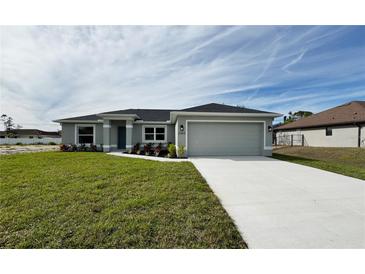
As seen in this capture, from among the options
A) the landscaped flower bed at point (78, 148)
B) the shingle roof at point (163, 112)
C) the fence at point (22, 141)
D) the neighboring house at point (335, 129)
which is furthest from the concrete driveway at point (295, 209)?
the fence at point (22, 141)

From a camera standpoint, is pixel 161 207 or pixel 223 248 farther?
pixel 161 207

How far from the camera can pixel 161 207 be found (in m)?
3.24

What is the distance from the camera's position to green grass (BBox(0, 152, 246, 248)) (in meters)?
2.27

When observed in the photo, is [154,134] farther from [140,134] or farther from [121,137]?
[121,137]

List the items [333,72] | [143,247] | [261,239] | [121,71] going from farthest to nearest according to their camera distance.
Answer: [333,72]
[121,71]
[261,239]
[143,247]

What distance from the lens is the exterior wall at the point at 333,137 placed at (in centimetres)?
1463

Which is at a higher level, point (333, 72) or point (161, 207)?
point (333, 72)

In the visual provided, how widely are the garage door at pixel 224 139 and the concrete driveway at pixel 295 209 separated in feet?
16.0

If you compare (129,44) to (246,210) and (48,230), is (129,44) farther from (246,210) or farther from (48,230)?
(246,210)

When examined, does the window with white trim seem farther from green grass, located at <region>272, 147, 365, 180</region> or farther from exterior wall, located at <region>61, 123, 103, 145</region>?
green grass, located at <region>272, 147, 365, 180</region>

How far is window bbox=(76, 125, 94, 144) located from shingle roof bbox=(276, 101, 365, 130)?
23123mm

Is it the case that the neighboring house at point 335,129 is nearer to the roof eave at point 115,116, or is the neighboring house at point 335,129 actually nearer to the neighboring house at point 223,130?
the neighboring house at point 223,130
